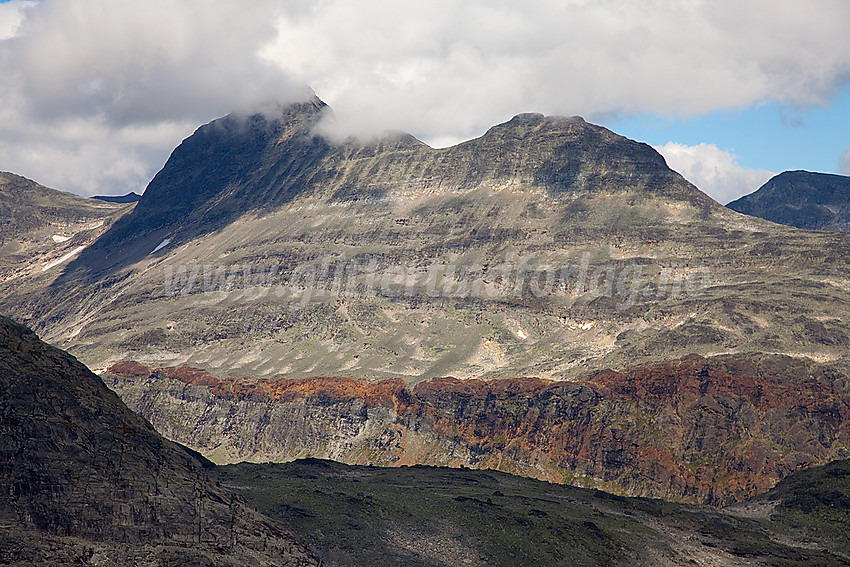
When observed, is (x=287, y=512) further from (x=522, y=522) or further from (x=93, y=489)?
(x=522, y=522)

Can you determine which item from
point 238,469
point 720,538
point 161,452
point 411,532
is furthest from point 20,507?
point 720,538

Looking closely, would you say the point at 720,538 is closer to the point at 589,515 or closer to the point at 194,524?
the point at 589,515

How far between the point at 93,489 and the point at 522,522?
62.2m

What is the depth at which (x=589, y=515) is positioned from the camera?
435ft

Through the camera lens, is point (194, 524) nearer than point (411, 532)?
Yes

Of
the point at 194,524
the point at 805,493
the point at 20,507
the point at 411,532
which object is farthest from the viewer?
the point at 805,493

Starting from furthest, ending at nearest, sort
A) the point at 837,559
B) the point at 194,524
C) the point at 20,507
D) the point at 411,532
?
the point at 837,559
the point at 411,532
the point at 194,524
the point at 20,507

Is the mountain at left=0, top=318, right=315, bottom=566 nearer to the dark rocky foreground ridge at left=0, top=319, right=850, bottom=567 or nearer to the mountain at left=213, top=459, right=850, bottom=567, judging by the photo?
the dark rocky foreground ridge at left=0, top=319, right=850, bottom=567

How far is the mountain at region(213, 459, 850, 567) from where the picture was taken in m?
102

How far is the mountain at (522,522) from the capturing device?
102500 millimetres

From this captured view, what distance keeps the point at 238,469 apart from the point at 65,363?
61351 millimetres

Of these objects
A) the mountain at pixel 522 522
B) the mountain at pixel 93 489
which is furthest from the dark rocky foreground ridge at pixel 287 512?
the mountain at pixel 522 522

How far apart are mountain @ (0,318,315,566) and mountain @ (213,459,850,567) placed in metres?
14.1

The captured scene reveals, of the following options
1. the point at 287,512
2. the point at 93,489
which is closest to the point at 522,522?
the point at 287,512
